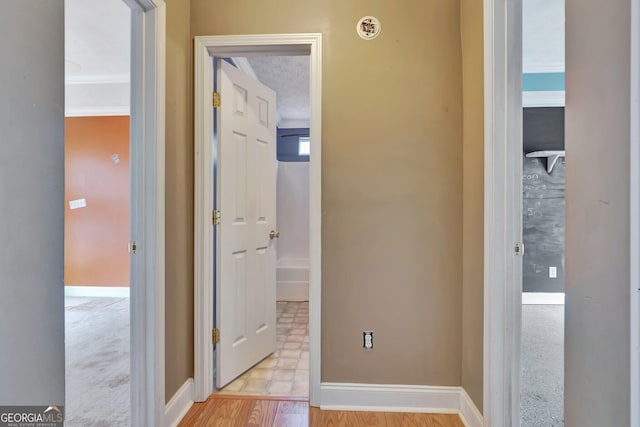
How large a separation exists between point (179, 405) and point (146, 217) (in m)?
1.02

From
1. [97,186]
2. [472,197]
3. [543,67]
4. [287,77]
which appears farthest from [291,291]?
[543,67]

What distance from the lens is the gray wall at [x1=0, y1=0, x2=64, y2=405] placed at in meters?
0.73

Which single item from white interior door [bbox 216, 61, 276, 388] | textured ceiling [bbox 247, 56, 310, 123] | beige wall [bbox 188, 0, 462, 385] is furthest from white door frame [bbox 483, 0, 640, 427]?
textured ceiling [bbox 247, 56, 310, 123]

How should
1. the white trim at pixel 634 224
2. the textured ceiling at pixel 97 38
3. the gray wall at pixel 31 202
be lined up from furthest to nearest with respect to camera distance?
the textured ceiling at pixel 97 38, the gray wall at pixel 31 202, the white trim at pixel 634 224

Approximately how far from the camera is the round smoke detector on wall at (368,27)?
176 centimetres

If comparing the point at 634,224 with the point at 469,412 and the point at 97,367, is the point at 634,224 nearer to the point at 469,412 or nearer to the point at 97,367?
the point at 469,412

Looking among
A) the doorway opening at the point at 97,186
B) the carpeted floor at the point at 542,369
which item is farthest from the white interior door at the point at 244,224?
the doorway opening at the point at 97,186

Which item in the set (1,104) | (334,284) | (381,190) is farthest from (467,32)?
(1,104)

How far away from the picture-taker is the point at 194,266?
1806 millimetres

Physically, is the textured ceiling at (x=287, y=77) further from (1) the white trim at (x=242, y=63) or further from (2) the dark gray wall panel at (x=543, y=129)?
(2) the dark gray wall panel at (x=543, y=129)

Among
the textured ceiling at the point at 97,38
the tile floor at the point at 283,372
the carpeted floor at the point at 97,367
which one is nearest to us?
the carpeted floor at the point at 97,367

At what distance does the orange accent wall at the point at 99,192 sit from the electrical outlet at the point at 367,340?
142 inches

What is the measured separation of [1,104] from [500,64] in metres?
1.68

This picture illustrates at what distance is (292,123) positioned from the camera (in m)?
4.89
